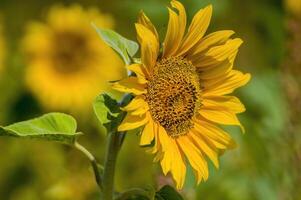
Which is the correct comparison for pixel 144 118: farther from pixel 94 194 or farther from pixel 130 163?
pixel 130 163

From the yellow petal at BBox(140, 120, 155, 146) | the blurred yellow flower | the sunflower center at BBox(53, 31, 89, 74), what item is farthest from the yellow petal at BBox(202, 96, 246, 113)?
the sunflower center at BBox(53, 31, 89, 74)

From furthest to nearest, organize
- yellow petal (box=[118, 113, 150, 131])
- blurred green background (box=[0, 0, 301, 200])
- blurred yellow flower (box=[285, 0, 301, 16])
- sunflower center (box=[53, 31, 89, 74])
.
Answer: sunflower center (box=[53, 31, 89, 74]) < blurred yellow flower (box=[285, 0, 301, 16]) < blurred green background (box=[0, 0, 301, 200]) < yellow petal (box=[118, 113, 150, 131])

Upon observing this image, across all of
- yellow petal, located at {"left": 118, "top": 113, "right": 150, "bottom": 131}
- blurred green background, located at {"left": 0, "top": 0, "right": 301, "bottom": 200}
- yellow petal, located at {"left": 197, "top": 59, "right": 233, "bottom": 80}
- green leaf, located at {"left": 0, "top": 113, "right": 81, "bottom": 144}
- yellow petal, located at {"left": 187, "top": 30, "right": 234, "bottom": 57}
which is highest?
yellow petal, located at {"left": 187, "top": 30, "right": 234, "bottom": 57}

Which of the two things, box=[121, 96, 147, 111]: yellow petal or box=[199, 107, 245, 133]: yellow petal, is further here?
box=[199, 107, 245, 133]: yellow petal

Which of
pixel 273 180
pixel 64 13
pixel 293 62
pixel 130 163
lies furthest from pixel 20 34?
pixel 293 62

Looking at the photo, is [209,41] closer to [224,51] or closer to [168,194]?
[224,51]

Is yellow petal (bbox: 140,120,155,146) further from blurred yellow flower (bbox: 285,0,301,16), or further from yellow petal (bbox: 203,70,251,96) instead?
blurred yellow flower (bbox: 285,0,301,16)

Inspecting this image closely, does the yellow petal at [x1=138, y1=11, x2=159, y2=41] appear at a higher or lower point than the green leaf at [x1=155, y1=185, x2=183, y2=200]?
higher

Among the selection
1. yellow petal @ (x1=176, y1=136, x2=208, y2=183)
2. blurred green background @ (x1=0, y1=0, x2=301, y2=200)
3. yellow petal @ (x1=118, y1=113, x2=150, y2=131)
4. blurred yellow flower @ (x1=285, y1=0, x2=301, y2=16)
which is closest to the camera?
yellow petal @ (x1=118, y1=113, x2=150, y2=131)
